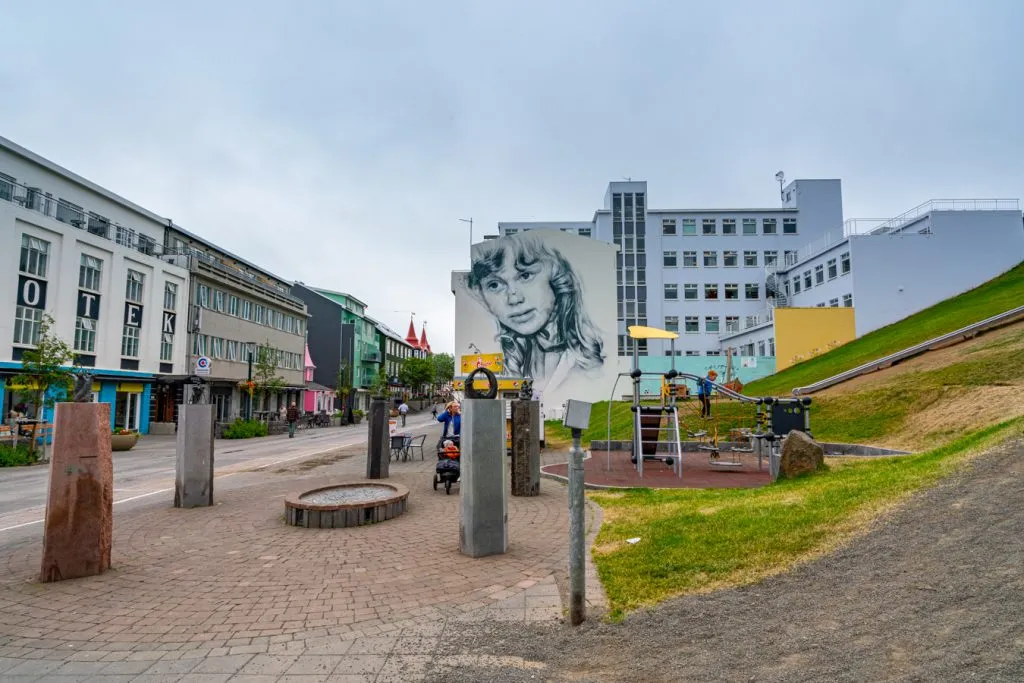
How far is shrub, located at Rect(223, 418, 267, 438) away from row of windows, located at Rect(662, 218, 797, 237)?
45322mm

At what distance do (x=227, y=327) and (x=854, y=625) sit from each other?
47.4m

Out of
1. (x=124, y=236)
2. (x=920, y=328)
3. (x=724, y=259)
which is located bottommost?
(x=920, y=328)

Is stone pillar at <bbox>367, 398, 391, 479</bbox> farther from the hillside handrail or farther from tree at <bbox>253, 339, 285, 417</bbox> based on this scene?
tree at <bbox>253, 339, 285, 417</bbox>

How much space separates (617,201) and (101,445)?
62.6 m

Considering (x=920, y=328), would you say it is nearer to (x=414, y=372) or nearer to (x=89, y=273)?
(x=89, y=273)

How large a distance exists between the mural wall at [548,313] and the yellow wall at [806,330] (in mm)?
11899

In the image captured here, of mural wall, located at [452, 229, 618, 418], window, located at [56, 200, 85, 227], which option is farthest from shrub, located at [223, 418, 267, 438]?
mural wall, located at [452, 229, 618, 418]

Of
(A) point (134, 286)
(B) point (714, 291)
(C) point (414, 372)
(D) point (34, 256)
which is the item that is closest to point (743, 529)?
(D) point (34, 256)

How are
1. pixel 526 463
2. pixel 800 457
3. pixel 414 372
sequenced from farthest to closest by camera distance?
pixel 414 372, pixel 526 463, pixel 800 457

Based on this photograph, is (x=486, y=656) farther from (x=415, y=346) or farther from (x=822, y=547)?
(x=415, y=346)

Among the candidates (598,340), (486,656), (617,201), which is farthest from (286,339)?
(486,656)

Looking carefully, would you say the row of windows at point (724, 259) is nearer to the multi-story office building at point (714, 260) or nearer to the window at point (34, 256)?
the multi-story office building at point (714, 260)

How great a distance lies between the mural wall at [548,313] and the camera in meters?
45.8

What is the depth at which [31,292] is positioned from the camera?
1122 inches
